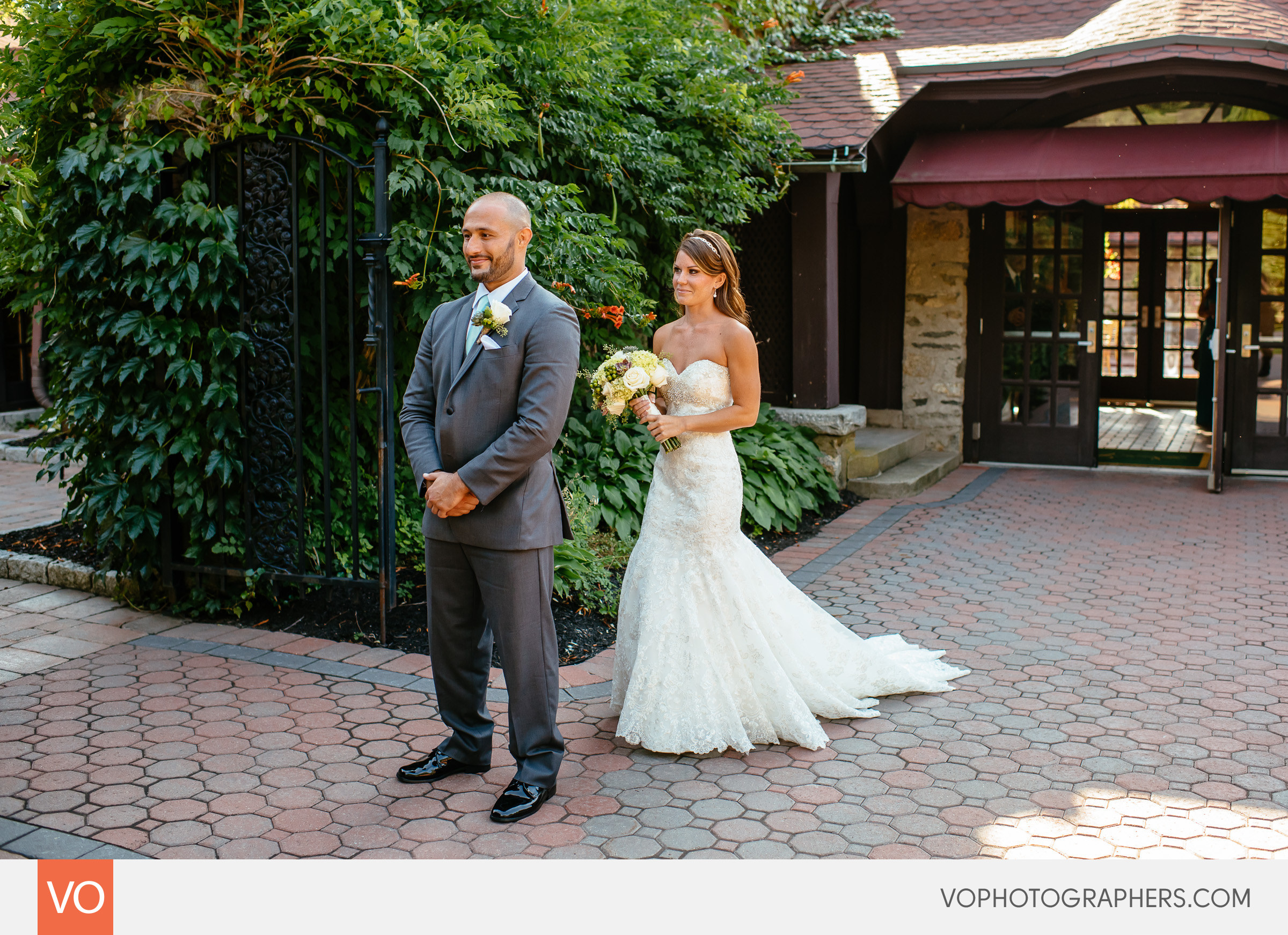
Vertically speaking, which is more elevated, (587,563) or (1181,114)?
(1181,114)

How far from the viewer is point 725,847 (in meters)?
3.43

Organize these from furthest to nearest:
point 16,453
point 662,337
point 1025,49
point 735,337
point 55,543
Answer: point 16,453, point 1025,49, point 55,543, point 662,337, point 735,337

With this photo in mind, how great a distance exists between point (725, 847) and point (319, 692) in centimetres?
209

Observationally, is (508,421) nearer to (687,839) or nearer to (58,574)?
(687,839)

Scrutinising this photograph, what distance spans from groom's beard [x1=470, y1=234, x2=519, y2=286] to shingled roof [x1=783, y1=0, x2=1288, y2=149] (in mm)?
6101

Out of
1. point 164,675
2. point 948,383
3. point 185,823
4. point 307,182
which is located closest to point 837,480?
point 948,383

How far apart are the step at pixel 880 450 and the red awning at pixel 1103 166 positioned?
215 centimetres

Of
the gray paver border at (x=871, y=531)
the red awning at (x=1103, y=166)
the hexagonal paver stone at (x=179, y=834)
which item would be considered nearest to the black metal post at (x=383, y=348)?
the hexagonal paver stone at (x=179, y=834)

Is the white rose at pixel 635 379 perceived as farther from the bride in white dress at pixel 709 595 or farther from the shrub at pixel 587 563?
the shrub at pixel 587 563

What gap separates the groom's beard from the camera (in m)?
3.65

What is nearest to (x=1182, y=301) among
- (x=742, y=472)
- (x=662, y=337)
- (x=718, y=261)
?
(x=742, y=472)

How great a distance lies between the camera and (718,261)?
4.30 metres

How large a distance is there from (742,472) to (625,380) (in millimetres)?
4334

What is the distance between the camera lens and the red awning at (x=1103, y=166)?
9141mm
